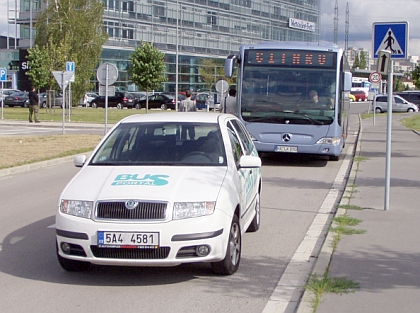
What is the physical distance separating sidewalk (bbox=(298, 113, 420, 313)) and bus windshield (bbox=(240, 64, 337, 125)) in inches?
103

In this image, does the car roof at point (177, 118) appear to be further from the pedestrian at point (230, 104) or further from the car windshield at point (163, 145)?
the pedestrian at point (230, 104)

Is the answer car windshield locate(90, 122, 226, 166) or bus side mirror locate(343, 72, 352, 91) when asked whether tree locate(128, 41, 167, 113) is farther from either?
car windshield locate(90, 122, 226, 166)

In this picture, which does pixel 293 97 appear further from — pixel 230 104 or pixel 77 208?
pixel 77 208

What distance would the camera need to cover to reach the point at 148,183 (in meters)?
6.50

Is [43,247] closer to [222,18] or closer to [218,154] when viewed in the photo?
[218,154]

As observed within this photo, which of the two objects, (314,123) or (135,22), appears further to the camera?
(135,22)

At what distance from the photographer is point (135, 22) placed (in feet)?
253

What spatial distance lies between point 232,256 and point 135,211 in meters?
1.17

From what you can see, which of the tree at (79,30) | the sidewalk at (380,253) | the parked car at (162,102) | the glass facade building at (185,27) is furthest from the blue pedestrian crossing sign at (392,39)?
the glass facade building at (185,27)

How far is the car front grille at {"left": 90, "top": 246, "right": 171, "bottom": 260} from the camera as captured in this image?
618 cm

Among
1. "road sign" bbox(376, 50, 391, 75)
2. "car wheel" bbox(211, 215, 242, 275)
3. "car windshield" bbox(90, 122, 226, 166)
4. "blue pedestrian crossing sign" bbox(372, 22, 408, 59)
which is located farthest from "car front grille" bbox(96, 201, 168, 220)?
"blue pedestrian crossing sign" bbox(372, 22, 408, 59)

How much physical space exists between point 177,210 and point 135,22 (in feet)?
240

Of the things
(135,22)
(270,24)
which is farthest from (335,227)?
(270,24)

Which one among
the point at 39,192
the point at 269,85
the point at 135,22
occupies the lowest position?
the point at 39,192
